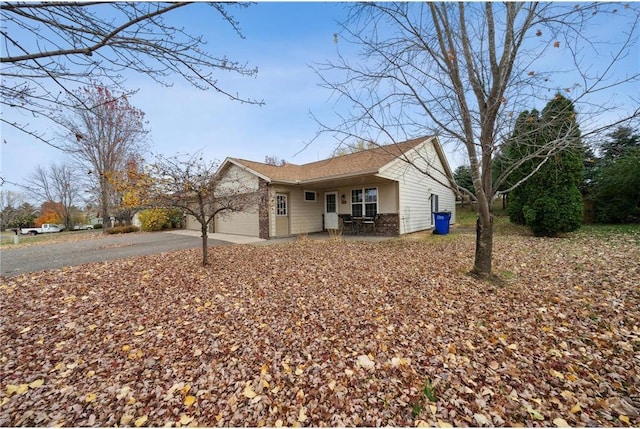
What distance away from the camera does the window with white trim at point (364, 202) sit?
11000 mm

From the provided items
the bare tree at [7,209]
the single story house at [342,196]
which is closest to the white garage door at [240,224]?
the single story house at [342,196]

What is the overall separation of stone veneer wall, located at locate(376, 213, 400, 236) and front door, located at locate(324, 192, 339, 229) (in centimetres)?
244

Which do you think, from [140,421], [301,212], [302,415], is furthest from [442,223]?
[140,421]

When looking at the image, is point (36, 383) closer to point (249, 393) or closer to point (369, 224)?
point (249, 393)

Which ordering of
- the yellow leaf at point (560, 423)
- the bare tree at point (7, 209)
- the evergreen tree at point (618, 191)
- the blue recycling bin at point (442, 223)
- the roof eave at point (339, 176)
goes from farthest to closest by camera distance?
the bare tree at point (7, 209) < the blue recycling bin at point (442, 223) < the evergreen tree at point (618, 191) < the roof eave at point (339, 176) < the yellow leaf at point (560, 423)

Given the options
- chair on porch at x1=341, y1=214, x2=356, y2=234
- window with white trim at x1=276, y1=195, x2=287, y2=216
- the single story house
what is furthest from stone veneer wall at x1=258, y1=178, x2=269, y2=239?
chair on porch at x1=341, y1=214, x2=356, y2=234

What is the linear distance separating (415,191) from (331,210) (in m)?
4.24

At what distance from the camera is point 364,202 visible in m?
11.3

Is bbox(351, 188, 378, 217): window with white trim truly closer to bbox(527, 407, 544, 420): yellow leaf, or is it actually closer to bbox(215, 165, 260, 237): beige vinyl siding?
bbox(215, 165, 260, 237): beige vinyl siding

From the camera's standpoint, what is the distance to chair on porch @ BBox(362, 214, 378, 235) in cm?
1091

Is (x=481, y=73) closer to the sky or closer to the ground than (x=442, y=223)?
closer to the sky

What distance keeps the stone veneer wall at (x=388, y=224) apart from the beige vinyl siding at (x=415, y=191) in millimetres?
266

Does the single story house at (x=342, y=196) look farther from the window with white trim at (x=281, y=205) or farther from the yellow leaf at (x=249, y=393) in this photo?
the yellow leaf at (x=249, y=393)

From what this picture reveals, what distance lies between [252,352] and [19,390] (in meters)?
2.07
